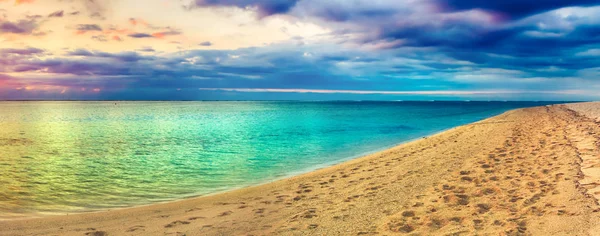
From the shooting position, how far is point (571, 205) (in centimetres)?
736

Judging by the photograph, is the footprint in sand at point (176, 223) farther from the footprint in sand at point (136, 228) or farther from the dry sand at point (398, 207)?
the footprint in sand at point (136, 228)

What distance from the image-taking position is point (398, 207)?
28.6 feet

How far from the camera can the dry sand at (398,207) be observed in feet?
23.3

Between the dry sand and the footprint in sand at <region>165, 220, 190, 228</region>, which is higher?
the dry sand

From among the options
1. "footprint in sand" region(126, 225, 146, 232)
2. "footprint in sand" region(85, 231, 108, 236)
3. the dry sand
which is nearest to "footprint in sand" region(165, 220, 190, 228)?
the dry sand

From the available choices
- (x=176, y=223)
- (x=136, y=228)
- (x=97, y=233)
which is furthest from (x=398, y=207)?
(x=97, y=233)

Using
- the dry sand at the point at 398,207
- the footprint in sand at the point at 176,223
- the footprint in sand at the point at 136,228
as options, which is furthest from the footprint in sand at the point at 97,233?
the footprint in sand at the point at 176,223

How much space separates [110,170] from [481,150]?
19.0 meters

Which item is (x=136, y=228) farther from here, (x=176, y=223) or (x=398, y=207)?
(x=398, y=207)

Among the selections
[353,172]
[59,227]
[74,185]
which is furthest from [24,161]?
[353,172]

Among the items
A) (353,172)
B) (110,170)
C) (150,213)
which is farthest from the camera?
(110,170)

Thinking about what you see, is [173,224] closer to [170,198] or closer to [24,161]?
[170,198]

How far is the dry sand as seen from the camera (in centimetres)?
709

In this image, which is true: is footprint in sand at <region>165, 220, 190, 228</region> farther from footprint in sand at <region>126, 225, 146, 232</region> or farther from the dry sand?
footprint in sand at <region>126, 225, 146, 232</region>
